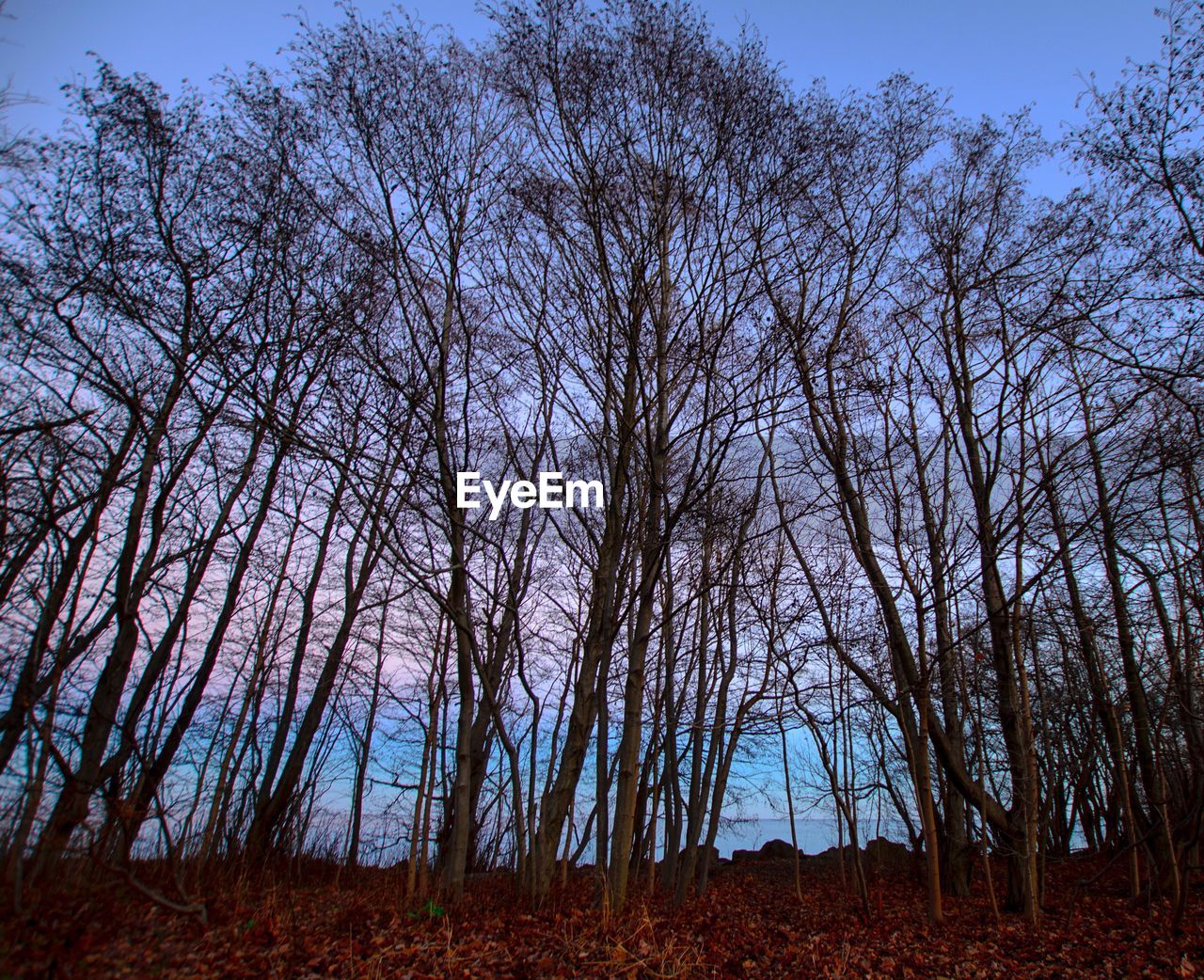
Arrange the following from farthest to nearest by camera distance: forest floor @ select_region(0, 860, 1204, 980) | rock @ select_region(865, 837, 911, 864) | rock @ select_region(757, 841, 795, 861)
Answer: rock @ select_region(757, 841, 795, 861) → rock @ select_region(865, 837, 911, 864) → forest floor @ select_region(0, 860, 1204, 980)

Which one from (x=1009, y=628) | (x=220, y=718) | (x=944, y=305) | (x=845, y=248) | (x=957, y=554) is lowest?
(x=220, y=718)

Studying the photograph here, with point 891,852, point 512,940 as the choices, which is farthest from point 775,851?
point 512,940

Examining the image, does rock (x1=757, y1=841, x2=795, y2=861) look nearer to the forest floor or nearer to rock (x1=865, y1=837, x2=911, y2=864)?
rock (x1=865, y1=837, x2=911, y2=864)

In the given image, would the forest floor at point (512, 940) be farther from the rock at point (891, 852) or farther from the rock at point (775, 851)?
the rock at point (775, 851)

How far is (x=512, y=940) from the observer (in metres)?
4.79

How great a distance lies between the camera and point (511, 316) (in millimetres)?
6793

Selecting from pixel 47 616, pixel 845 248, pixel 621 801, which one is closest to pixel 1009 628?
pixel 845 248

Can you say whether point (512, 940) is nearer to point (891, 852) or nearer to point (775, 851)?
point (891, 852)

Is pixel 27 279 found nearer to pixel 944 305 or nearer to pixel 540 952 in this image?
pixel 540 952

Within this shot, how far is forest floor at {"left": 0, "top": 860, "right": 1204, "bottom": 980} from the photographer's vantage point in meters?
3.44

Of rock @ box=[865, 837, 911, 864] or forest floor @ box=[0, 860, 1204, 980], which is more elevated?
forest floor @ box=[0, 860, 1204, 980]

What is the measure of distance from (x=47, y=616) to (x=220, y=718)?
22.9 feet

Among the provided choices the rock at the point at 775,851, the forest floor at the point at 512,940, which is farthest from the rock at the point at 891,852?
the forest floor at the point at 512,940

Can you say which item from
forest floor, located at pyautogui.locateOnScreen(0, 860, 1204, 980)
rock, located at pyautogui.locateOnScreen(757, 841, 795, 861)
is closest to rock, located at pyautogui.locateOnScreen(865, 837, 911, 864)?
rock, located at pyautogui.locateOnScreen(757, 841, 795, 861)
